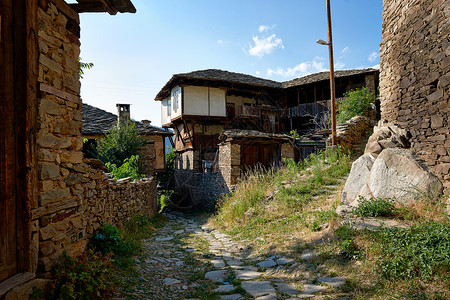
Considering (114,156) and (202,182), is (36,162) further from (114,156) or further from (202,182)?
(202,182)

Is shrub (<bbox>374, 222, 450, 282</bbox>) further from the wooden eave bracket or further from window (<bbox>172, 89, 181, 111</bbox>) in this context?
window (<bbox>172, 89, 181, 111</bbox>)

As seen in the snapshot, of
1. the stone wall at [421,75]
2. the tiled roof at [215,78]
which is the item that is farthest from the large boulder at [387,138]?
the tiled roof at [215,78]

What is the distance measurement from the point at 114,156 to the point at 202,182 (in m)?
5.82

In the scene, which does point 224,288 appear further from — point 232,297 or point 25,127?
point 25,127

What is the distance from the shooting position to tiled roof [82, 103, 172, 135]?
11.8 metres

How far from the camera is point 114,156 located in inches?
427

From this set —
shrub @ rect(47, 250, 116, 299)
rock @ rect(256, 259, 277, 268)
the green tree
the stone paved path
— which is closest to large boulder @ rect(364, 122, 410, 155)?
the stone paved path

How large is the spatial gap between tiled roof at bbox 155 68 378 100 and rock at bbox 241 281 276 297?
14786mm

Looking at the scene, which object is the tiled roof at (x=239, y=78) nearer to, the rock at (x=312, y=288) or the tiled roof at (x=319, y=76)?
the tiled roof at (x=319, y=76)

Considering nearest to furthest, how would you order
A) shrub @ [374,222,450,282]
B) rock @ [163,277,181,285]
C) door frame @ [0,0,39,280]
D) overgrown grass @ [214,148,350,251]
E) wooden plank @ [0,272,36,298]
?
1. wooden plank @ [0,272,36,298]
2. door frame @ [0,0,39,280]
3. shrub @ [374,222,450,282]
4. rock @ [163,277,181,285]
5. overgrown grass @ [214,148,350,251]

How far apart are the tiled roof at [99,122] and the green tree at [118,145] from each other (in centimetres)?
87

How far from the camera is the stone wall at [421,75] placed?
192 inches

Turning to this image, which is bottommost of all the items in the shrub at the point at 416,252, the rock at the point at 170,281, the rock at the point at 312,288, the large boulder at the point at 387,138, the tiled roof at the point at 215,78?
the rock at the point at 170,281

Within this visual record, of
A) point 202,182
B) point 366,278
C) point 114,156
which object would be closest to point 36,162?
point 366,278
